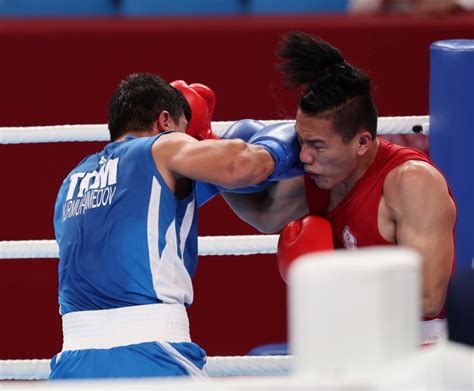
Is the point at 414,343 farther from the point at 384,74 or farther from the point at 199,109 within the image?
the point at 384,74

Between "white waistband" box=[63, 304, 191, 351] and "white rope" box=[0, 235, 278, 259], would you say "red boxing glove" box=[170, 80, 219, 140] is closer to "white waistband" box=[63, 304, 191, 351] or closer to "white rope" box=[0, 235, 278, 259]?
"white rope" box=[0, 235, 278, 259]

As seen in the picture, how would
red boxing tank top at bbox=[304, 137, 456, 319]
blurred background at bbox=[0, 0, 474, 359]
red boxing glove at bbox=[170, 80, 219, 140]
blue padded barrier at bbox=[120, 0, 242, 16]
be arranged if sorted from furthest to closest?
blue padded barrier at bbox=[120, 0, 242, 16] < blurred background at bbox=[0, 0, 474, 359] < red boxing glove at bbox=[170, 80, 219, 140] < red boxing tank top at bbox=[304, 137, 456, 319]

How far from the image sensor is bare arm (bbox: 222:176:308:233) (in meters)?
2.65

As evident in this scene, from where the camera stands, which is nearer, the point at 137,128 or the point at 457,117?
the point at 137,128

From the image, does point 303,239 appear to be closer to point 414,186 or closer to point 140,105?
point 414,186

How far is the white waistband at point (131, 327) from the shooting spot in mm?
2178

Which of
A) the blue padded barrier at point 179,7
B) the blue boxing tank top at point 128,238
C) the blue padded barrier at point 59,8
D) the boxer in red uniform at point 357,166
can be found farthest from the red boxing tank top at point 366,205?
the blue padded barrier at point 59,8

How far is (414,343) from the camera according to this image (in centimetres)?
100

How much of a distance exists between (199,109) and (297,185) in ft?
1.13

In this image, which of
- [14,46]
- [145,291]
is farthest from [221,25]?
[145,291]

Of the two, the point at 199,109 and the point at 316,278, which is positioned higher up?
the point at 316,278

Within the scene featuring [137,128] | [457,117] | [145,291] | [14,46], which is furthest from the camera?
[14,46]

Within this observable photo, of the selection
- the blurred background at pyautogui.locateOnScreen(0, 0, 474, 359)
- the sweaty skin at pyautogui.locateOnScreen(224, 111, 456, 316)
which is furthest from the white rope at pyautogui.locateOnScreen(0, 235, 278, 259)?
the blurred background at pyautogui.locateOnScreen(0, 0, 474, 359)

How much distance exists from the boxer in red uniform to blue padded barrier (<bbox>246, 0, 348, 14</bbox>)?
6.06 feet
